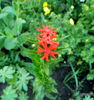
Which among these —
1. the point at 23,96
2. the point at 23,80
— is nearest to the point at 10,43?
the point at 23,80

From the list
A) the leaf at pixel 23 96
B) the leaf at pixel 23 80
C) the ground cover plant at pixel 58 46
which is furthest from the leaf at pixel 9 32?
the leaf at pixel 23 96

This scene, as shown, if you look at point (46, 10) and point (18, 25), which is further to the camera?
point (46, 10)

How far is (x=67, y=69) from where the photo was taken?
266 centimetres

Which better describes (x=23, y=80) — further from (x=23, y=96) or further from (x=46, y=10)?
(x=46, y=10)

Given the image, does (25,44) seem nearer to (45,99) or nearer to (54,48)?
(45,99)

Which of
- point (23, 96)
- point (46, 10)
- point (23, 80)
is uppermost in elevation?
point (46, 10)

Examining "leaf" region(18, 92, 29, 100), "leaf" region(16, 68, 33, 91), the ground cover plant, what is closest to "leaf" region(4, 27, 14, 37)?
the ground cover plant

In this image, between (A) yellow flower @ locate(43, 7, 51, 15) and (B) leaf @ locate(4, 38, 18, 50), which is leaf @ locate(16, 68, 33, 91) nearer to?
(B) leaf @ locate(4, 38, 18, 50)

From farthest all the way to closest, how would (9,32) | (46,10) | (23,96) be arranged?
(46,10), (9,32), (23,96)

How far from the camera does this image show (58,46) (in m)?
2.43

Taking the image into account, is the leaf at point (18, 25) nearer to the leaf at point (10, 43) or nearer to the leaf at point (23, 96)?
the leaf at point (10, 43)

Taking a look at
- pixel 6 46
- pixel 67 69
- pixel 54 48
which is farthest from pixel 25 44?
pixel 54 48

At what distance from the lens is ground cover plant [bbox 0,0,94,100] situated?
2246 mm

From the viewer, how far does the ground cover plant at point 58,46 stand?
2246mm
